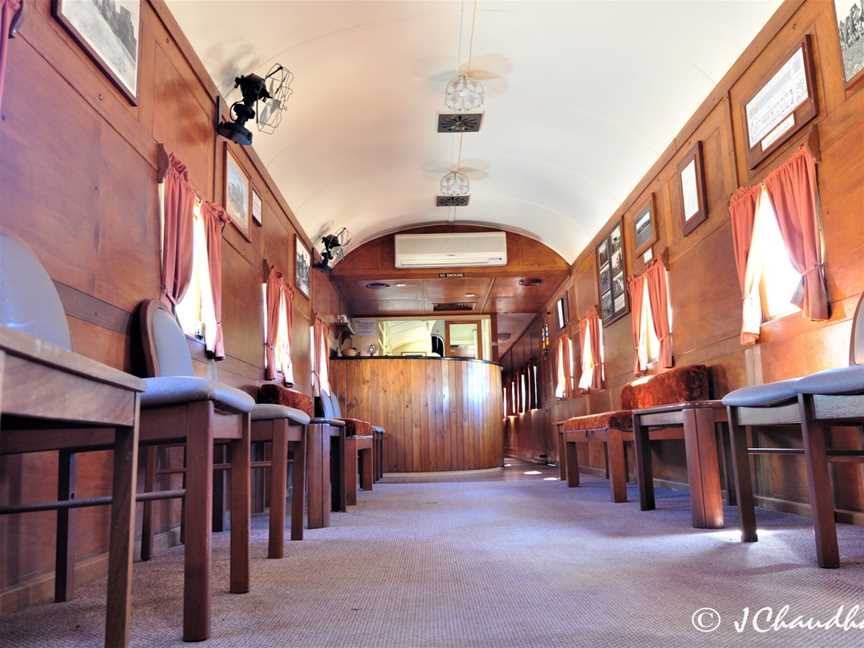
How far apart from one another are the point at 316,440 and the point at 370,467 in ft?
10.2

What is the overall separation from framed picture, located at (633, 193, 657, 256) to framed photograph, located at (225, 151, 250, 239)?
340 cm

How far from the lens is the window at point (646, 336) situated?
5.91 m

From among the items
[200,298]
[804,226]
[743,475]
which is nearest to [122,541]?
[743,475]

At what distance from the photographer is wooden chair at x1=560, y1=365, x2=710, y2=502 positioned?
448 cm

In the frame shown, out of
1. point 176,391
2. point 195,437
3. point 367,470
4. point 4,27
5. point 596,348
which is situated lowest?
point 367,470

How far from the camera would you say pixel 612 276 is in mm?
7086

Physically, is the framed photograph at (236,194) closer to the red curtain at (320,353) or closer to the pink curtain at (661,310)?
the red curtain at (320,353)

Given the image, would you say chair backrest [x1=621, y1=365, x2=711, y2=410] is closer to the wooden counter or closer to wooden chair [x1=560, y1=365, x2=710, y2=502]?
wooden chair [x1=560, y1=365, x2=710, y2=502]

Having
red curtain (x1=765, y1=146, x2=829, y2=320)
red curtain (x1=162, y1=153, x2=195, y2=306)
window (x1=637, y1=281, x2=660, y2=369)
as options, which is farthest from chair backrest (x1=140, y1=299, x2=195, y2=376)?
window (x1=637, y1=281, x2=660, y2=369)

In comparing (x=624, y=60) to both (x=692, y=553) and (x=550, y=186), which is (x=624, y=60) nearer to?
(x=550, y=186)

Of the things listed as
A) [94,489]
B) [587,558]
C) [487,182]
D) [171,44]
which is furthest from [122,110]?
[487,182]

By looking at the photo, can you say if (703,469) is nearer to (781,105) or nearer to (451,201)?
(781,105)

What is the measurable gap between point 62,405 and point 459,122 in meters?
5.36

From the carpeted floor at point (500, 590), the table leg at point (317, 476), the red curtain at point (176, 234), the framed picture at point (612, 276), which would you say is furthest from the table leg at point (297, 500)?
the framed picture at point (612, 276)
